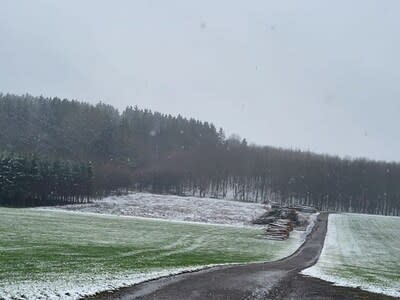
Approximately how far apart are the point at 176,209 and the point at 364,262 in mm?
56709

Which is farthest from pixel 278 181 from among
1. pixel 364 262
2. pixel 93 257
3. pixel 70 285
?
pixel 70 285

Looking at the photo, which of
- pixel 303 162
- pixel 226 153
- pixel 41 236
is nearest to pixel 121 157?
pixel 226 153

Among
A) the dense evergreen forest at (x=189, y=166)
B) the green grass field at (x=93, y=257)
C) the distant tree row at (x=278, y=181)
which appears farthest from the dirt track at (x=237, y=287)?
the distant tree row at (x=278, y=181)

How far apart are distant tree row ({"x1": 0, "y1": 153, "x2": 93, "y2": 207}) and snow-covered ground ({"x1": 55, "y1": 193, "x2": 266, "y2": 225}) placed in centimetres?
784

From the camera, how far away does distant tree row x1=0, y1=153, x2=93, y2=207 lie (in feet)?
299

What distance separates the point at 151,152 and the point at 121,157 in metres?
22.1

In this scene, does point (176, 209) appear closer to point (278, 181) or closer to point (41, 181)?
point (41, 181)

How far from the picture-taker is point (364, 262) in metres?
37.1

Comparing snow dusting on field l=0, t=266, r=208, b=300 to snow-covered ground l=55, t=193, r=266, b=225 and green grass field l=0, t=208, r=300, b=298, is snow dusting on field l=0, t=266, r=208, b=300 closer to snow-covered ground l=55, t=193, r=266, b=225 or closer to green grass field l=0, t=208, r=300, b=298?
green grass field l=0, t=208, r=300, b=298

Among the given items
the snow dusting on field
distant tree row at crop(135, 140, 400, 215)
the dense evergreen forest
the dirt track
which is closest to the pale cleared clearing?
the dirt track

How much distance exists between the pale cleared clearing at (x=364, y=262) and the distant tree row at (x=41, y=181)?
58764 mm

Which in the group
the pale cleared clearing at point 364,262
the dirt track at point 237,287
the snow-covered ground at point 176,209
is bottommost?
the snow-covered ground at point 176,209

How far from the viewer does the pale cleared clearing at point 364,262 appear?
2336 cm

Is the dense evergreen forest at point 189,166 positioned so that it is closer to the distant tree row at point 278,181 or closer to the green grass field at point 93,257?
the distant tree row at point 278,181
